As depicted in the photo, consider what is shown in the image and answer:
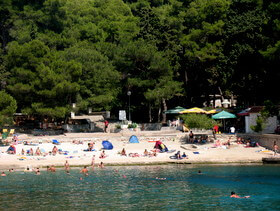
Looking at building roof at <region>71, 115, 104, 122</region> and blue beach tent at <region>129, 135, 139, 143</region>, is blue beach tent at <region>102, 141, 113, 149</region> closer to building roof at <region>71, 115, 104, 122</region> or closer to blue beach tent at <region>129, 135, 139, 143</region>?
blue beach tent at <region>129, 135, 139, 143</region>

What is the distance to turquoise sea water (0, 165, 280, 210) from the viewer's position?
96.1ft

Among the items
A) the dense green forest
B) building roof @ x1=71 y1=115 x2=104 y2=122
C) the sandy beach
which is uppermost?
the dense green forest

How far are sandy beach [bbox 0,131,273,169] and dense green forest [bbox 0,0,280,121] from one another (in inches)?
206

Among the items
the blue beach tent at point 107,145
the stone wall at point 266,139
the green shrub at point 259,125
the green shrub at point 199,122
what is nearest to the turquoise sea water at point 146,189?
the stone wall at point 266,139

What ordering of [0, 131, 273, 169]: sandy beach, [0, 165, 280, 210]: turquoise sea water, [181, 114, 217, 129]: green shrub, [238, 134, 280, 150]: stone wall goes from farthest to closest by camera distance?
[181, 114, 217, 129]: green shrub
[238, 134, 280, 150]: stone wall
[0, 131, 273, 169]: sandy beach
[0, 165, 280, 210]: turquoise sea water

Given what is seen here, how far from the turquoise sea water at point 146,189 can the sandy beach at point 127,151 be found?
2018 millimetres

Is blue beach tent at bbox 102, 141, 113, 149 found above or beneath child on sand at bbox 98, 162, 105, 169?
above

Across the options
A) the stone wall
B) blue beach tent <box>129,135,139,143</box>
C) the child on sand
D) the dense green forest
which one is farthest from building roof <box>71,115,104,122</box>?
the stone wall

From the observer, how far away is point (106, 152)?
47.6m

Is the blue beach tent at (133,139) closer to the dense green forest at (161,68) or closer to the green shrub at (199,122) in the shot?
the green shrub at (199,122)

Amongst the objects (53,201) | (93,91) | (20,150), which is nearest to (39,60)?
(93,91)

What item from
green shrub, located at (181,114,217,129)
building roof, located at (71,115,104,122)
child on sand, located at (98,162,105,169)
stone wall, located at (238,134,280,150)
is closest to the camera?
child on sand, located at (98,162,105,169)

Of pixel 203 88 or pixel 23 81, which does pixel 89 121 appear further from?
pixel 203 88

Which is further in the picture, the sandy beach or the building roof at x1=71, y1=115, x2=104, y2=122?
the building roof at x1=71, y1=115, x2=104, y2=122
